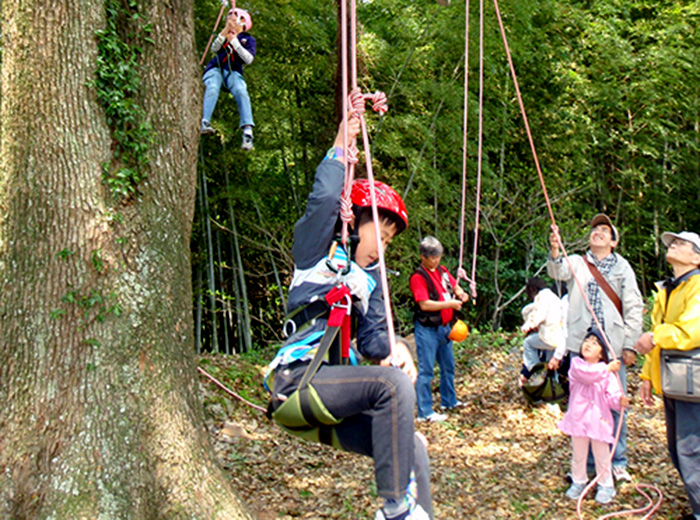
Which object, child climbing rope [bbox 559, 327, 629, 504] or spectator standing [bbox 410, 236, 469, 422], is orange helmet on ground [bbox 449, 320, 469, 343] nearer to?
spectator standing [bbox 410, 236, 469, 422]

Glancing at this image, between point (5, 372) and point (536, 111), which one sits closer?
point (5, 372)

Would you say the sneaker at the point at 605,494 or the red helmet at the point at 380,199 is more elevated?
the red helmet at the point at 380,199

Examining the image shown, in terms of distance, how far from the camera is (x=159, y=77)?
2.79 metres

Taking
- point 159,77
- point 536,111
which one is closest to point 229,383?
point 159,77

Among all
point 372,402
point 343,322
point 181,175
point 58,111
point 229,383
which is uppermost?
point 58,111

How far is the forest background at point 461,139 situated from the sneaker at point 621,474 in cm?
477

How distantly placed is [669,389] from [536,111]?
8.51 metres

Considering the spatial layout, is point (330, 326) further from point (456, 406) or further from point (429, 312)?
point (456, 406)

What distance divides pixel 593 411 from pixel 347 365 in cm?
245

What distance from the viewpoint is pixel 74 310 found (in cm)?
257

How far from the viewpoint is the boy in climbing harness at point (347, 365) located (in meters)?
2.02

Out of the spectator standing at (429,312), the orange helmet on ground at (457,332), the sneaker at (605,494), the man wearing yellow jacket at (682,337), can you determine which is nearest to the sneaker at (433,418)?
the spectator standing at (429,312)

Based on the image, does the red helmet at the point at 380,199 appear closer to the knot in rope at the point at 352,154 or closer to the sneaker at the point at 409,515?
the knot in rope at the point at 352,154

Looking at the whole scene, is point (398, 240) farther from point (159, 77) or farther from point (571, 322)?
point (159, 77)
